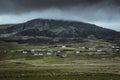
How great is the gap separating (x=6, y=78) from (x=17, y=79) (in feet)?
17.8

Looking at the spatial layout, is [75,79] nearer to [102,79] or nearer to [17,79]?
[102,79]

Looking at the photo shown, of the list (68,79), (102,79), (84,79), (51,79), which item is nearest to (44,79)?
(51,79)

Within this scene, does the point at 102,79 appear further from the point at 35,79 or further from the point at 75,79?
the point at 35,79

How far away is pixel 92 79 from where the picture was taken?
85.6m

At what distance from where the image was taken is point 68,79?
3391 inches

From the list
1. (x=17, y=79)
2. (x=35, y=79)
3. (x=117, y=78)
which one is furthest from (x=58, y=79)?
(x=117, y=78)

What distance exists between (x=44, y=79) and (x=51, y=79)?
99.2 inches

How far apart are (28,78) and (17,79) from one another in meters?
4.85

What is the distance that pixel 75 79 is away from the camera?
283 ft

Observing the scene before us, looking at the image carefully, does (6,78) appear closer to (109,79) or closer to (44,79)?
(44,79)

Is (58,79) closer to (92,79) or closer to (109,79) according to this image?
(92,79)

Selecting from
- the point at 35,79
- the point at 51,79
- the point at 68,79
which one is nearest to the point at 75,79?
the point at 68,79

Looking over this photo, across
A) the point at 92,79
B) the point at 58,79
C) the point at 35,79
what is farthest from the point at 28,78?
the point at 92,79

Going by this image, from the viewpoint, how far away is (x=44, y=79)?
85.8 metres
